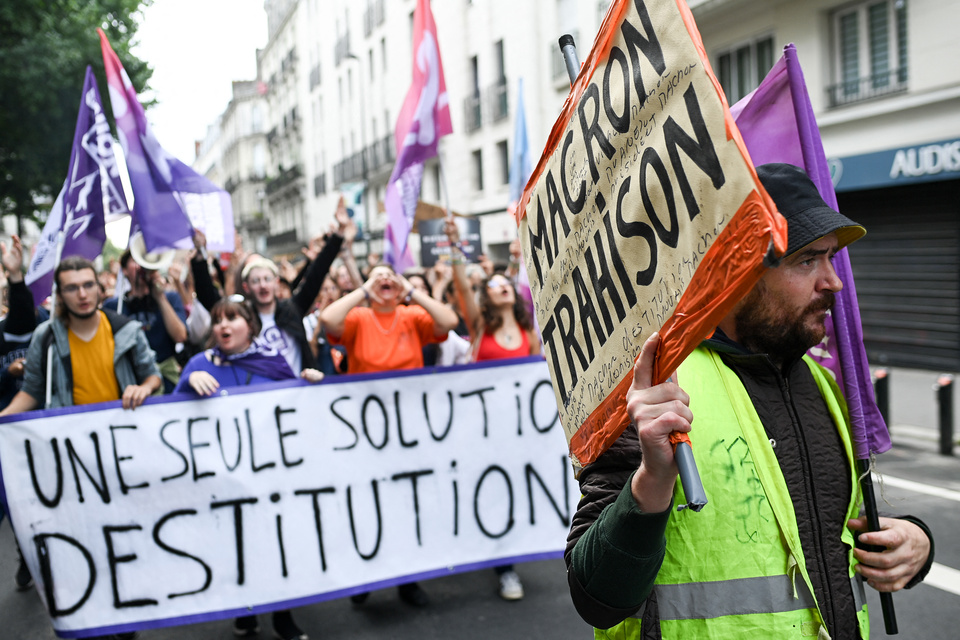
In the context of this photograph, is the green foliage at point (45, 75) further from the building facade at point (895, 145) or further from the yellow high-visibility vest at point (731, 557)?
the yellow high-visibility vest at point (731, 557)

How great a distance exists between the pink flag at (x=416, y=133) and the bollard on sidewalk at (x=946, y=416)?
4963 millimetres


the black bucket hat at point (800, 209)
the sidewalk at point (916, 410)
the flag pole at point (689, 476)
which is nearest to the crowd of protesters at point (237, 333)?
the black bucket hat at point (800, 209)

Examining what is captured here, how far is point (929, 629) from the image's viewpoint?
3.63 meters

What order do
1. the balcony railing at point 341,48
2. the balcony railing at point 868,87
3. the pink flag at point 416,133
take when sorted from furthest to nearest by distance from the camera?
1. the balcony railing at point 341,48
2. the balcony railing at point 868,87
3. the pink flag at point 416,133

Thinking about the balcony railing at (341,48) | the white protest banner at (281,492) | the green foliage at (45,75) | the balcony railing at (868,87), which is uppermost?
the balcony railing at (341,48)

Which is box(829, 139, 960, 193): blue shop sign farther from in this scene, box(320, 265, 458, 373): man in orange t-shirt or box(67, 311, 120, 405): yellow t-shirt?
box(67, 311, 120, 405): yellow t-shirt

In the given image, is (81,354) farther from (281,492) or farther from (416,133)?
(416,133)

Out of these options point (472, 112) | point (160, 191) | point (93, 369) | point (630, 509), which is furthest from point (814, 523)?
point (472, 112)

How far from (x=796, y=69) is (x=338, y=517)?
314 centimetres

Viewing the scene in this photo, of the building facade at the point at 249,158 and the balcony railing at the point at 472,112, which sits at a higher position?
the building facade at the point at 249,158

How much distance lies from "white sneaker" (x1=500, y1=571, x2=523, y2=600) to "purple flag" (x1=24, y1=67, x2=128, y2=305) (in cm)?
335

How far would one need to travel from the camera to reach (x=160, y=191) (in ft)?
17.2

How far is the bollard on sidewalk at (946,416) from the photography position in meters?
6.82

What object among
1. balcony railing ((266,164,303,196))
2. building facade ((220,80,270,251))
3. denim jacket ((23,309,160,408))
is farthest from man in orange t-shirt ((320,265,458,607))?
building facade ((220,80,270,251))
